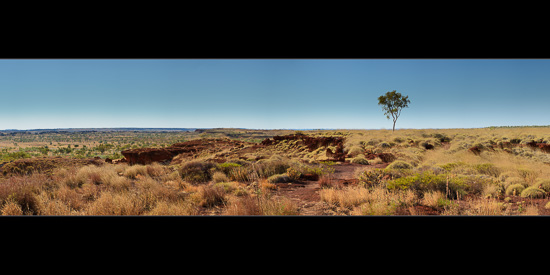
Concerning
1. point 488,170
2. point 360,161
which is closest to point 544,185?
point 488,170

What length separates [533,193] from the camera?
4.11 meters

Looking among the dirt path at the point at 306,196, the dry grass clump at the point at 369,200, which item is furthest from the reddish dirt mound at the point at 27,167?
the dry grass clump at the point at 369,200

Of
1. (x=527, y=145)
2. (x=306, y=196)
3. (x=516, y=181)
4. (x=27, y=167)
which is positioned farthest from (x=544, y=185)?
(x=27, y=167)

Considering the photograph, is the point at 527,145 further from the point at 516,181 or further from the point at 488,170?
the point at 516,181

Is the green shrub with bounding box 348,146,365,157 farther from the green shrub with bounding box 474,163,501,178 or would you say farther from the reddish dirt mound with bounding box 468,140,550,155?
the green shrub with bounding box 474,163,501,178

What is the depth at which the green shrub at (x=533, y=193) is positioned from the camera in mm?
4098

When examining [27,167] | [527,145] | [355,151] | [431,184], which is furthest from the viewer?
[355,151]

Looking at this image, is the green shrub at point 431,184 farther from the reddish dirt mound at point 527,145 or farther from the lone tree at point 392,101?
the lone tree at point 392,101

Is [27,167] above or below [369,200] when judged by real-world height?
below

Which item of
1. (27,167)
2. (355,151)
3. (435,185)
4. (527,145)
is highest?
(527,145)

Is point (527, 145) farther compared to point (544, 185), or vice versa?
A: point (527, 145)

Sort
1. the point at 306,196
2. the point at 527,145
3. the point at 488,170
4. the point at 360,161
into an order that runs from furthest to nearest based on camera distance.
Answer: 1. the point at 527,145
2. the point at 360,161
3. the point at 488,170
4. the point at 306,196
